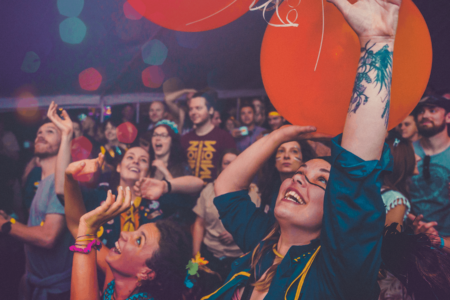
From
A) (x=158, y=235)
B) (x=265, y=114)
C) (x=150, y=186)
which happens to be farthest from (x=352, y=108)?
(x=265, y=114)

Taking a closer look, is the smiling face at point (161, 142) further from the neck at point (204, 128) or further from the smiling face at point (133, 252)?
the smiling face at point (133, 252)

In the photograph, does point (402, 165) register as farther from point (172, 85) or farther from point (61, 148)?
point (172, 85)

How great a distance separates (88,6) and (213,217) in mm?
1885

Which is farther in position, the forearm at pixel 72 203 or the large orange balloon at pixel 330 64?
the forearm at pixel 72 203

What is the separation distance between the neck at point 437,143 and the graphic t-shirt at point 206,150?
1.42m

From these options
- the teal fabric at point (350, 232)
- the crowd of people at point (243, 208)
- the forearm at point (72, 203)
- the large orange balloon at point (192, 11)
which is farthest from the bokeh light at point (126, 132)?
the teal fabric at point (350, 232)

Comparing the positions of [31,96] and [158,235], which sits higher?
[31,96]

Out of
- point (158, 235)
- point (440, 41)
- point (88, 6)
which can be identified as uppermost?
point (88, 6)

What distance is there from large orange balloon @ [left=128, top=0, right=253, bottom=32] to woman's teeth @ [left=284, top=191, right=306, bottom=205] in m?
0.75

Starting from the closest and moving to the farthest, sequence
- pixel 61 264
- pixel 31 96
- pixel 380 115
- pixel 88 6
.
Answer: pixel 380 115 → pixel 61 264 → pixel 88 6 → pixel 31 96

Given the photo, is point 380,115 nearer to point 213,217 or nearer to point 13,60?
point 213,217

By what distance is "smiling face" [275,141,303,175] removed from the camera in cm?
177

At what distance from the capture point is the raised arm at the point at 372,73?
0.67 meters

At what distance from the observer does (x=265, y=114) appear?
3.14m
